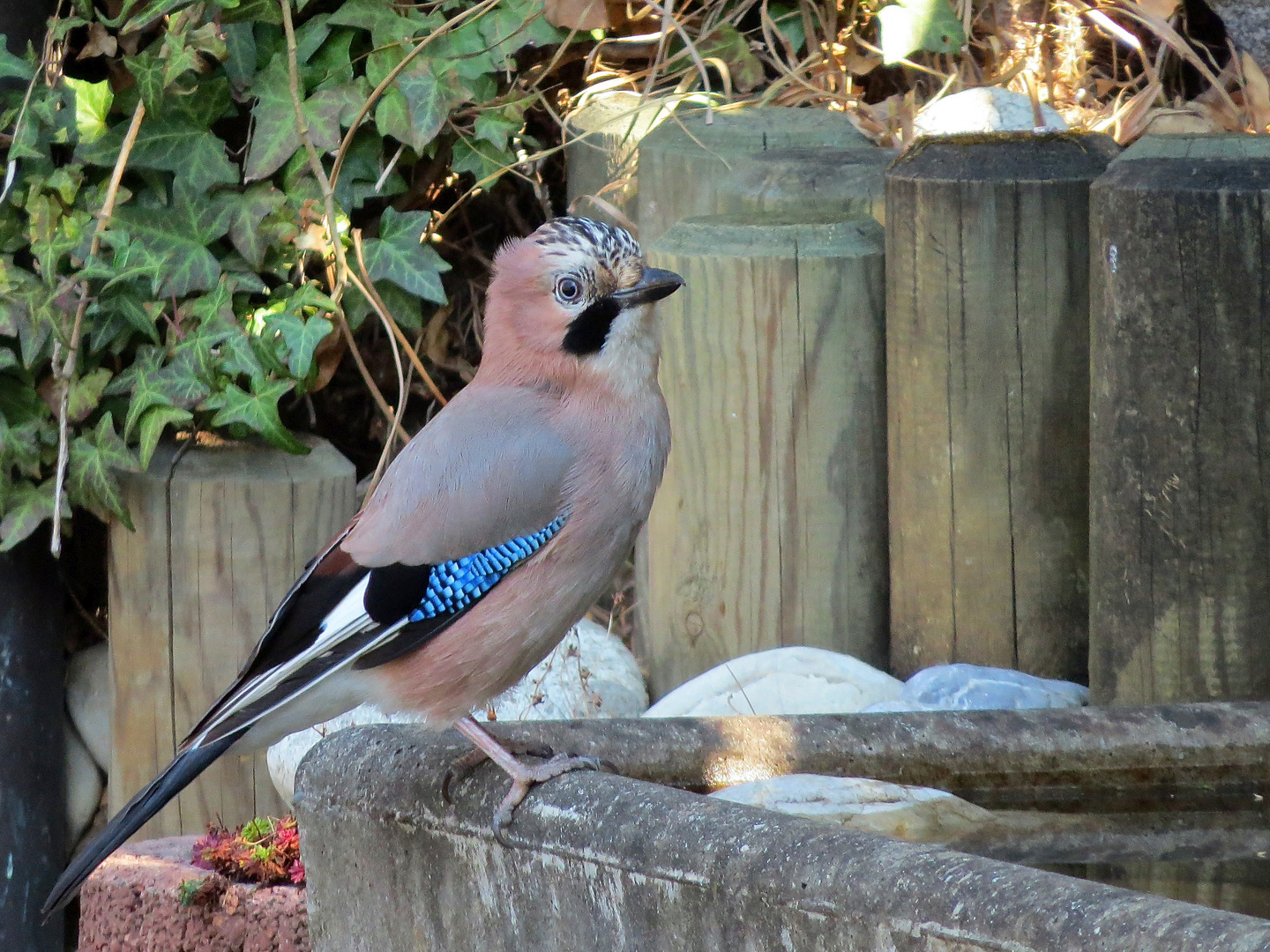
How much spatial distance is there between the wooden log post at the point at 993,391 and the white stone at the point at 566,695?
885mm

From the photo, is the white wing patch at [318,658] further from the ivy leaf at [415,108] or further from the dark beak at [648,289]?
the ivy leaf at [415,108]

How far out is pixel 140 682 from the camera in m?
4.48

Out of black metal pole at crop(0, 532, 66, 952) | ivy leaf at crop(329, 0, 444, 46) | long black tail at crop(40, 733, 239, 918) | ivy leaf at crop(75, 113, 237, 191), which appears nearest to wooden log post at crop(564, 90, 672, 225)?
ivy leaf at crop(329, 0, 444, 46)

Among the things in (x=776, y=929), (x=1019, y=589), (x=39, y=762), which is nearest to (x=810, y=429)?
(x=1019, y=589)

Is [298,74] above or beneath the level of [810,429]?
Result: above

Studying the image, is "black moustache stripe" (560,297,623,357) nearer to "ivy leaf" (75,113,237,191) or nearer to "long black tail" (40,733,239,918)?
"long black tail" (40,733,239,918)

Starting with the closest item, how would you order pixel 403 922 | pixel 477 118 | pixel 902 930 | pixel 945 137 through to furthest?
pixel 902 930 → pixel 403 922 → pixel 945 137 → pixel 477 118

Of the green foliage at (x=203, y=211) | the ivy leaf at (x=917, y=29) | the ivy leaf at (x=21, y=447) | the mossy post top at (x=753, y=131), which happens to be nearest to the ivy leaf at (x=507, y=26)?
the green foliage at (x=203, y=211)

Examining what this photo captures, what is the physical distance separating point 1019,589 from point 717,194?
1306 millimetres

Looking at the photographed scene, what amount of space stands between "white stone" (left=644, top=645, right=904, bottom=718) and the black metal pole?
1.91 meters

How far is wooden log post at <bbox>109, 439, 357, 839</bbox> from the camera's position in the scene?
438cm

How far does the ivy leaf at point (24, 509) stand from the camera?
4.35m

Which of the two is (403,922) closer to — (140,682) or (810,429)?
(810,429)

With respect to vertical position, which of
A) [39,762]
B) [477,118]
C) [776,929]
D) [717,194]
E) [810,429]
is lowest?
[39,762]
